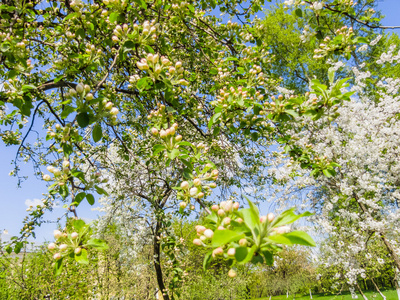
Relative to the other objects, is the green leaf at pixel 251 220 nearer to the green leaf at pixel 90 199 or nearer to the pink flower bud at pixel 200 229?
the pink flower bud at pixel 200 229

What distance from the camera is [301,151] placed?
205 centimetres

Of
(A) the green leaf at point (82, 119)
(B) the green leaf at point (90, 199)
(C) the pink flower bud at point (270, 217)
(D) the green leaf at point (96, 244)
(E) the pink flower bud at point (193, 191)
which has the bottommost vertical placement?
(C) the pink flower bud at point (270, 217)

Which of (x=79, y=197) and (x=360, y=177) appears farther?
(x=360, y=177)

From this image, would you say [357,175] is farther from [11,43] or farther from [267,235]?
[11,43]

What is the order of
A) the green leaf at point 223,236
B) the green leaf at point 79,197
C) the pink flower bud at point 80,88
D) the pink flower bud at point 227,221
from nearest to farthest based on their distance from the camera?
1. the green leaf at point 223,236
2. the pink flower bud at point 227,221
3. the pink flower bud at point 80,88
4. the green leaf at point 79,197

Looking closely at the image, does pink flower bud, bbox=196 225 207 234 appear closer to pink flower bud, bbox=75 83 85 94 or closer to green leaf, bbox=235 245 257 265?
green leaf, bbox=235 245 257 265

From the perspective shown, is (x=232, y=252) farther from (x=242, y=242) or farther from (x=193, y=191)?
(x=193, y=191)

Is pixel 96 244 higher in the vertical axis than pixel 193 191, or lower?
lower

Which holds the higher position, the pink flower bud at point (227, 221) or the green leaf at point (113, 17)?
the green leaf at point (113, 17)

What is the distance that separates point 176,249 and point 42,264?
17.4 feet

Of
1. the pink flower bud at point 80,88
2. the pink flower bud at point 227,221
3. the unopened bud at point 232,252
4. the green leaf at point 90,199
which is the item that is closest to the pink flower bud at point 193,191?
the pink flower bud at point 227,221

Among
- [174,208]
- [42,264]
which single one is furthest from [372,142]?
[42,264]

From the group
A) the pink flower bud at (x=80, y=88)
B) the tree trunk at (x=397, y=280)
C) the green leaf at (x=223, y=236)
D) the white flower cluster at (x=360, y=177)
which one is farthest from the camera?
the tree trunk at (x=397, y=280)

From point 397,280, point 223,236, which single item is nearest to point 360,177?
point 397,280
